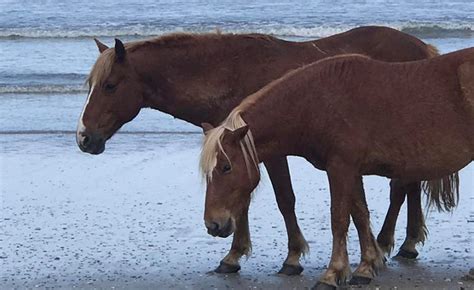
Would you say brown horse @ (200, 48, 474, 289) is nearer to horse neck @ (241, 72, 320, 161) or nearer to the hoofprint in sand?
horse neck @ (241, 72, 320, 161)

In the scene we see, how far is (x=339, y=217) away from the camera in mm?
5703

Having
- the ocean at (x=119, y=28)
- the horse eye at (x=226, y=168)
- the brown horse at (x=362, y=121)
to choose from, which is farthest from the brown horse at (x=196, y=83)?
the ocean at (x=119, y=28)

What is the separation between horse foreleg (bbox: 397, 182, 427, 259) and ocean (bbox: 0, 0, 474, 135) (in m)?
4.63

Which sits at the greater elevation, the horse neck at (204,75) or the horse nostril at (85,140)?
the horse neck at (204,75)

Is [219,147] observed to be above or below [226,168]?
above

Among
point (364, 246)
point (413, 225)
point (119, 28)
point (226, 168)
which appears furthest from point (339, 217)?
point (119, 28)

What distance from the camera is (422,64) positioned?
19.0 feet

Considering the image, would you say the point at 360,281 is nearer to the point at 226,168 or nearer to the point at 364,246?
the point at 364,246

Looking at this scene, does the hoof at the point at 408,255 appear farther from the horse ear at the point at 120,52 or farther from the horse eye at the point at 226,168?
the horse ear at the point at 120,52

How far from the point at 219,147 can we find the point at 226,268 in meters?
1.33

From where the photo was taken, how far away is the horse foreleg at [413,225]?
21.3 ft

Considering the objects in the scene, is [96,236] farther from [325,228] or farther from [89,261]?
[325,228]

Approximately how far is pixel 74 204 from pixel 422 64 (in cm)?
323

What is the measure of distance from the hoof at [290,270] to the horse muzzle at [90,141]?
1307 mm
